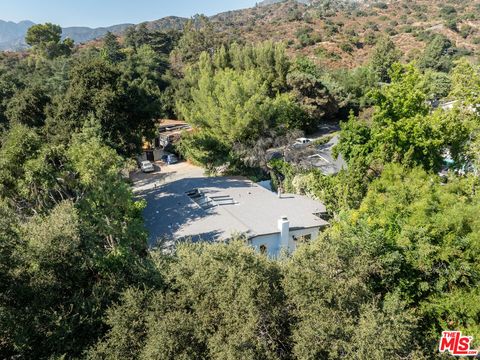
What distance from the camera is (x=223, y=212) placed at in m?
17.5

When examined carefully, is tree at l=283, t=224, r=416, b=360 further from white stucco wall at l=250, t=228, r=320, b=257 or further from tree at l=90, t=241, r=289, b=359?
white stucco wall at l=250, t=228, r=320, b=257

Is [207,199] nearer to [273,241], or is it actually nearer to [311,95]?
[273,241]

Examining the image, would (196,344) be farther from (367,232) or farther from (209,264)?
(367,232)

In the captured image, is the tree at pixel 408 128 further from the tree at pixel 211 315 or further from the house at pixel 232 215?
the tree at pixel 211 315

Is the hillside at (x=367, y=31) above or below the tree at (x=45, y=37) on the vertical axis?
below

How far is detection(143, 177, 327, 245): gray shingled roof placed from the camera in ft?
51.5

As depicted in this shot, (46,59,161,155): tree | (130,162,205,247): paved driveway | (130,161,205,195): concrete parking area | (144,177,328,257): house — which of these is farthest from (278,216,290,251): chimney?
(130,161,205,195): concrete parking area

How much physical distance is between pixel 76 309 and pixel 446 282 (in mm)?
10952

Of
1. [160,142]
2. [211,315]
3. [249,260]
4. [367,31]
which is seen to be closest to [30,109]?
[160,142]

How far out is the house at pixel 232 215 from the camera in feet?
50.7

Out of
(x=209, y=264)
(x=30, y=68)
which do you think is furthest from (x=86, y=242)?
(x=30, y=68)

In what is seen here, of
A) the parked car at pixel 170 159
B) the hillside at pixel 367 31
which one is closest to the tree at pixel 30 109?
the parked car at pixel 170 159

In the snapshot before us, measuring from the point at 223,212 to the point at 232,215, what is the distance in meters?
0.65

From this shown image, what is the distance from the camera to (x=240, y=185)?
22.2 meters
